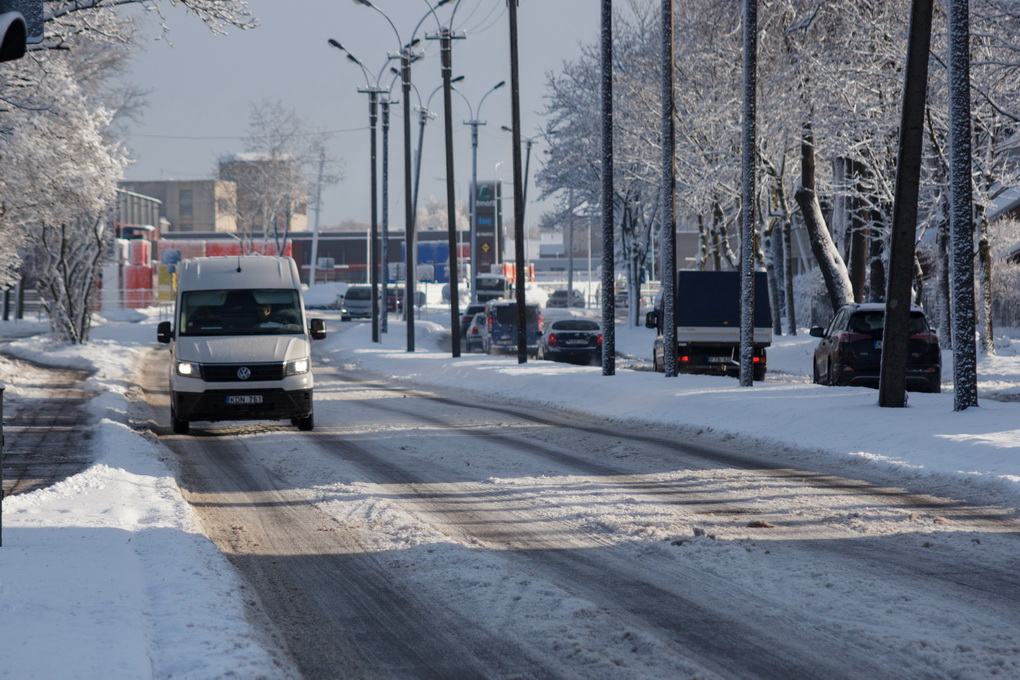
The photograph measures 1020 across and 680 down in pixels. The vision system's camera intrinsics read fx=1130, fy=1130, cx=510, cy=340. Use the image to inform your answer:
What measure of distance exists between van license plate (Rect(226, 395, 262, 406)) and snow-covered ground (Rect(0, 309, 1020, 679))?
4.14ft

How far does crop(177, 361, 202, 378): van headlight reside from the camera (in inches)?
646

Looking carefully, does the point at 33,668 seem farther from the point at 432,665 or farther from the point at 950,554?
the point at 950,554

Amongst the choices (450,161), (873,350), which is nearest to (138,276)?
(450,161)

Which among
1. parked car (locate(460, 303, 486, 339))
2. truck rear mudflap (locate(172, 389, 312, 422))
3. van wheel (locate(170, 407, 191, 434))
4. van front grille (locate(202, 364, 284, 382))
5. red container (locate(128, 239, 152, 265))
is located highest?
red container (locate(128, 239, 152, 265))

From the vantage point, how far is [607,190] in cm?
2509

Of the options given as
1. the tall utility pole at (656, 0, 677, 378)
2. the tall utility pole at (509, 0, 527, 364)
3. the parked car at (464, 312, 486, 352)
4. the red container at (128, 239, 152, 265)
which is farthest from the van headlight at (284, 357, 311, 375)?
the red container at (128, 239, 152, 265)

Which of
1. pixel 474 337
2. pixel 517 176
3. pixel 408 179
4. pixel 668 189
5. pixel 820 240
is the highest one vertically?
pixel 408 179

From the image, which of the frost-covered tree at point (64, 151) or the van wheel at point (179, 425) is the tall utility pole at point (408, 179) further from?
the van wheel at point (179, 425)

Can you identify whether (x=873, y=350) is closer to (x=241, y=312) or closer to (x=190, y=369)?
(x=241, y=312)

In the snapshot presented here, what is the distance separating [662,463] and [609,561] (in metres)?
5.16

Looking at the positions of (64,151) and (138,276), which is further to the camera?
(138,276)

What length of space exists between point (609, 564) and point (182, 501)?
15.6ft

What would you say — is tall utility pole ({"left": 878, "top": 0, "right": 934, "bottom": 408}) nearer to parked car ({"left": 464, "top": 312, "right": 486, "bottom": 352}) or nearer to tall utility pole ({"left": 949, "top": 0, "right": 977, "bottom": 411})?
tall utility pole ({"left": 949, "top": 0, "right": 977, "bottom": 411})

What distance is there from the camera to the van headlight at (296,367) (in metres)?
16.7
